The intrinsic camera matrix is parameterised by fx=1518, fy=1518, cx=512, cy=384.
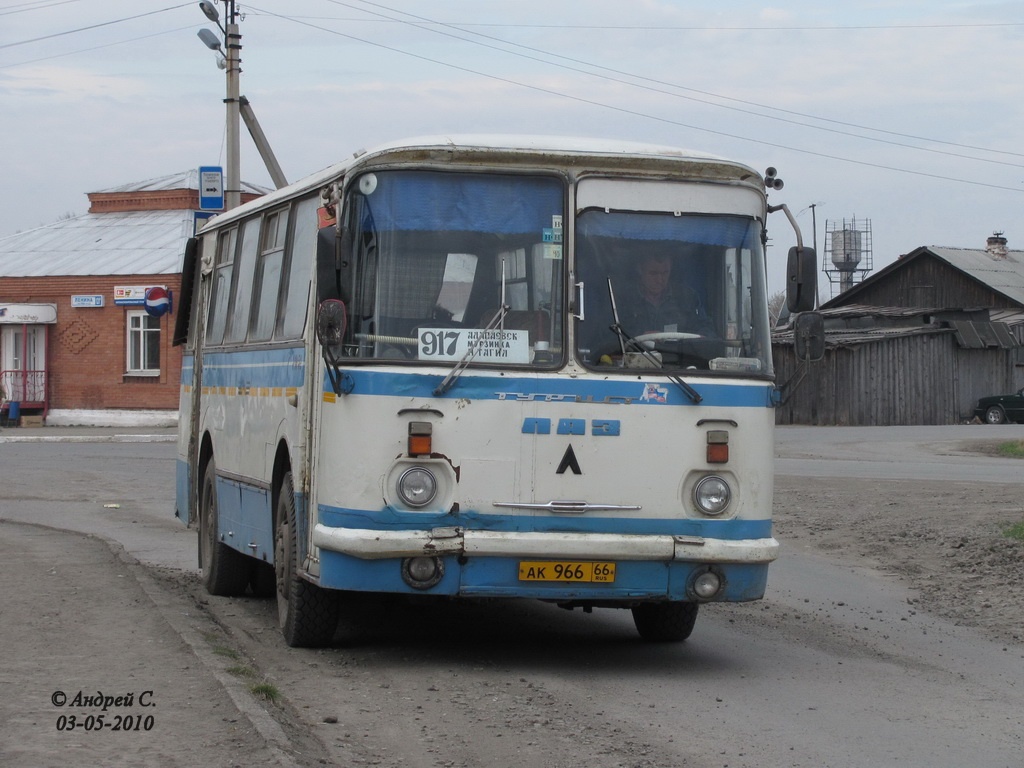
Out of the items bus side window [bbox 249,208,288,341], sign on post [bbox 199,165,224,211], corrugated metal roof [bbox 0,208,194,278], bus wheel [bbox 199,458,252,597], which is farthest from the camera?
corrugated metal roof [bbox 0,208,194,278]

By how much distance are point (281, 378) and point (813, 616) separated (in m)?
4.24

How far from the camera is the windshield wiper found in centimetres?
817

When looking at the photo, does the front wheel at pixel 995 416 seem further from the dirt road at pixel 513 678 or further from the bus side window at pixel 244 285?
the bus side window at pixel 244 285

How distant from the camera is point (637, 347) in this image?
823cm

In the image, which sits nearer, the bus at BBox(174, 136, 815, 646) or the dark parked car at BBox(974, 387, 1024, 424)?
the bus at BBox(174, 136, 815, 646)

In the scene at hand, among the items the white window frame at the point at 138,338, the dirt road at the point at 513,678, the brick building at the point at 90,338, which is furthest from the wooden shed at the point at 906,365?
the dirt road at the point at 513,678

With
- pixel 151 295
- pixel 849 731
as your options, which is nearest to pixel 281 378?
pixel 849 731

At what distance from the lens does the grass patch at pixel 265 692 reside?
702cm

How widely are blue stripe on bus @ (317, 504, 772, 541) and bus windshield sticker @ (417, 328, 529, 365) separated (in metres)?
0.83

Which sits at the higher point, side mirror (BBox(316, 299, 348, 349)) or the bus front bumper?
side mirror (BBox(316, 299, 348, 349))

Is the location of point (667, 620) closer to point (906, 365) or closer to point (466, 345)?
point (466, 345)

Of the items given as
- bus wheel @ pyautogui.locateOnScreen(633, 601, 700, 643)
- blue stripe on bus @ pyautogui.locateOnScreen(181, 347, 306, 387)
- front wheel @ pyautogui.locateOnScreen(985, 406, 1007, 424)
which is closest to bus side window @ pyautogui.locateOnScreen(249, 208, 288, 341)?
blue stripe on bus @ pyautogui.locateOnScreen(181, 347, 306, 387)

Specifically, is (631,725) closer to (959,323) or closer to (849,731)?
(849,731)

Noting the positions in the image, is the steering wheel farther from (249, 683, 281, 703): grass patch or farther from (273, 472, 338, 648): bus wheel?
(249, 683, 281, 703): grass patch
